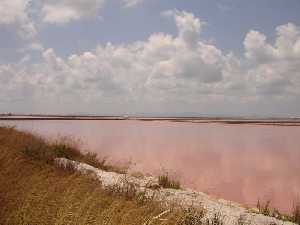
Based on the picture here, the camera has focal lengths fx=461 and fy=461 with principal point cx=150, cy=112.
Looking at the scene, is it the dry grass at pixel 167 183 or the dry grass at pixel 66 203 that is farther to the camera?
the dry grass at pixel 167 183

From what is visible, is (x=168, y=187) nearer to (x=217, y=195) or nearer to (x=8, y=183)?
(x=217, y=195)

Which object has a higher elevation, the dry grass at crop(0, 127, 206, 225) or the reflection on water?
the dry grass at crop(0, 127, 206, 225)

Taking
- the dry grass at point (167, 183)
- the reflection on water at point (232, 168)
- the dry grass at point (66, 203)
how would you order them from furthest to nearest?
the reflection on water at point (232, 168) < the dry grass at point (167, 183) < the dry grass at point (66, 203)

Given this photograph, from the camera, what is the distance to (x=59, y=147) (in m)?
21.9

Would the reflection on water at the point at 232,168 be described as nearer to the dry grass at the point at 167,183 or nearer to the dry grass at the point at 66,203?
the dry grass at the point at 167,183

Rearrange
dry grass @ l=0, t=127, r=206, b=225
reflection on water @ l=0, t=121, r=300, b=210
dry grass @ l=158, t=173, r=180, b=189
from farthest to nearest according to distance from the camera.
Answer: reflection on water @ l=0, t=121, r=300, b=210, dry grass @ l=158, t=173, r=180, b=189, dry grass @ l=0, t=127, r=206, b=225

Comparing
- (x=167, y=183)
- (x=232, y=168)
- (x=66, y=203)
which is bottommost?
(x=232, y=168)

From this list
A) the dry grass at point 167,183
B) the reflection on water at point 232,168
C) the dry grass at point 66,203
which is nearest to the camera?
the dry grass at point 66,203

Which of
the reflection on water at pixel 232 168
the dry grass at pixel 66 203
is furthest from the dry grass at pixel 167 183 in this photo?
the dry grass at pixel 66 203

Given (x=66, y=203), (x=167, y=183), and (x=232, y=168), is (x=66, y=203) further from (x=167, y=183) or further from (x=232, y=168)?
(x=232, y=168)

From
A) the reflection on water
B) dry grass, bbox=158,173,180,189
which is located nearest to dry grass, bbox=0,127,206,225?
dry grass, bbox=158,173,180,189

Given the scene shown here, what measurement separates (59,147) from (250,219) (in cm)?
1262

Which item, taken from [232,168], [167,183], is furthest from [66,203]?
[232,168]

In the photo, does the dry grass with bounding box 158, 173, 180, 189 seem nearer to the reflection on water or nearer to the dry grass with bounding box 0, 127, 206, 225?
the reflection on water
